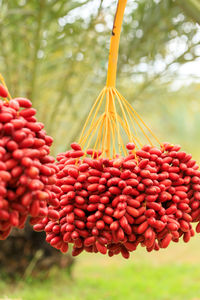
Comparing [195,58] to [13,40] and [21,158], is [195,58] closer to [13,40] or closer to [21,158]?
[13,40]

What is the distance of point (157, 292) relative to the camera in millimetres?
4262

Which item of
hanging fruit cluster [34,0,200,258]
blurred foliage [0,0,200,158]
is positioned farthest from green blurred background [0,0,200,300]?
hanging fruit cluster [34,0,200,258]

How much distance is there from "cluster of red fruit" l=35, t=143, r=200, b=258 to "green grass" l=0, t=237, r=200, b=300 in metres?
3.25

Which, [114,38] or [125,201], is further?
[114,38]

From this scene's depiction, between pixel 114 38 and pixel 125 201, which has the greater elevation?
pixel 114 38

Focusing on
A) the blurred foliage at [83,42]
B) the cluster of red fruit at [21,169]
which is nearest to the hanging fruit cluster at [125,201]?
the cluster of red fruit at [21,169]

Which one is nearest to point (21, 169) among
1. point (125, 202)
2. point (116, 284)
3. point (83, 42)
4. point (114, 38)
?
point (125, 202)

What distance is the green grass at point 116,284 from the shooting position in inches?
162

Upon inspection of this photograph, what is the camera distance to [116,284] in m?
4.68

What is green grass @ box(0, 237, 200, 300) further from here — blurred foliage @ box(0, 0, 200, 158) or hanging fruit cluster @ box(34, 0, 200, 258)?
hanging fruit cluster @ box(34, 0, 200, 258)

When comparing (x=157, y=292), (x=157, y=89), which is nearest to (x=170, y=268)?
(x=157, y=292)

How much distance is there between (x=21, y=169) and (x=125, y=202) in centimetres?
24

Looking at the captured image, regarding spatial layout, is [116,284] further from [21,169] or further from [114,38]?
[21,169]

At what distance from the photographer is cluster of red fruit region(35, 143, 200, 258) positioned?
762mm
